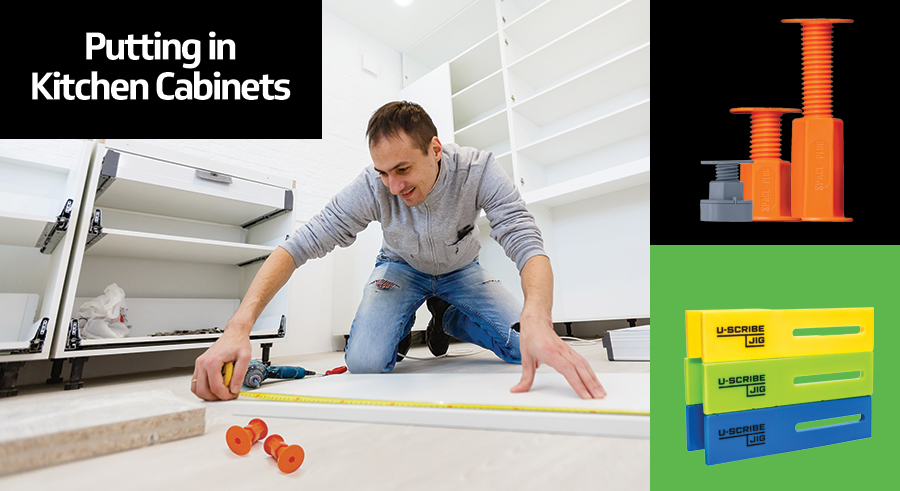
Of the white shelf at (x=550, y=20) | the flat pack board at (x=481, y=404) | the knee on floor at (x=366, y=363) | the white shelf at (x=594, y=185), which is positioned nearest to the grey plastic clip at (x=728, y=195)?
the flat pack board at (x=481, y=404)

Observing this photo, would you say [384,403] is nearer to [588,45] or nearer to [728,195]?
[728,195]

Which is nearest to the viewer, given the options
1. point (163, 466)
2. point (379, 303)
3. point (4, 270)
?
point (163, 466)

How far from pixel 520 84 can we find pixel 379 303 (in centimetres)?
211

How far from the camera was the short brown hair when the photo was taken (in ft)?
3.70

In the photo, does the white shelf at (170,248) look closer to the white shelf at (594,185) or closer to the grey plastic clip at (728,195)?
the white shelf at (594,185)

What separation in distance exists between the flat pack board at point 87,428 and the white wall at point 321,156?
1.41m

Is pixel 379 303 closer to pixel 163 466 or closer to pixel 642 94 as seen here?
pixel 163 466

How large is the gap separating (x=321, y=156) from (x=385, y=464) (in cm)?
266

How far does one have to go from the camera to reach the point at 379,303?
1507mm

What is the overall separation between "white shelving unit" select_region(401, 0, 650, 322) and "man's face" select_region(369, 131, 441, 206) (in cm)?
141

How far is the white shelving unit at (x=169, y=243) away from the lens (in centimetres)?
153

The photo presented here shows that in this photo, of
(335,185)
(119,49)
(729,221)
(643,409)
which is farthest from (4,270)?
(729,221)

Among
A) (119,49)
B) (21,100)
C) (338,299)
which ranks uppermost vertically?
(119,49)

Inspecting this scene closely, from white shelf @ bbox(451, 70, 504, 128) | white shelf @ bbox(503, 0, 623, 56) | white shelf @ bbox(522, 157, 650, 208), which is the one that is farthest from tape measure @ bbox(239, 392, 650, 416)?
white shelf @ bbox(503, 0, 623, 56)
